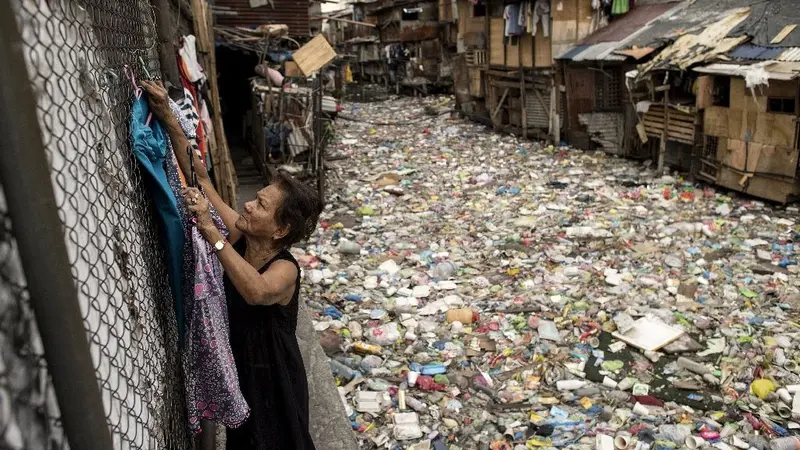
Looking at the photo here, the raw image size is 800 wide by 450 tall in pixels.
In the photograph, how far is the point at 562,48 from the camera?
15078 mm

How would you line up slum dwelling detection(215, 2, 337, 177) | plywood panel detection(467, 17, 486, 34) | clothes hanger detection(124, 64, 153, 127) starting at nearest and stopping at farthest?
clothes hanger detection(124, 64, 153, 127), slum dwelling detection(215, 2, 337, 177), plywood panel detection(467, 17, 486, 34)

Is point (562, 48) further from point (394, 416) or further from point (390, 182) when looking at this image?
point (394, 416)

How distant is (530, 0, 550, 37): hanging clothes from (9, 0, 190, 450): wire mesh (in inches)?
567

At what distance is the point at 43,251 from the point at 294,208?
118cm

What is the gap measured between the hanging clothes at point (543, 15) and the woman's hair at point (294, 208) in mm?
14321

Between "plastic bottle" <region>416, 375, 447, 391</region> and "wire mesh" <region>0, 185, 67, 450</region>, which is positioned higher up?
"wire mesh" <region>0, 185, 67, 450</region>

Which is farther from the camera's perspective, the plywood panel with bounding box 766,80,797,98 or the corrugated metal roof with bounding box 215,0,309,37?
the corrugated metal roof with bounding box 215,0,309,37

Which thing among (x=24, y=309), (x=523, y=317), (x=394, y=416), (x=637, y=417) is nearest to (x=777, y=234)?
(x=523, y=317)

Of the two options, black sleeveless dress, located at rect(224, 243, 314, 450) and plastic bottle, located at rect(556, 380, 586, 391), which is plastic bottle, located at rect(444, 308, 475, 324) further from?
black sleeveless dress, located at rect(224, 243, 314, 450)

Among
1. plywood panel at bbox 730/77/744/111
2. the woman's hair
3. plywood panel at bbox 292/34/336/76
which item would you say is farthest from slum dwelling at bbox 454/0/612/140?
the woman's hair

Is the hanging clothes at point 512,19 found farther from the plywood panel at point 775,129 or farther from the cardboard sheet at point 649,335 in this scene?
the cardboard sheet at point 649,335

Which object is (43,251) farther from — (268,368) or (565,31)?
(565,31)

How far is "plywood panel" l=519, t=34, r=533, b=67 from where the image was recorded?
15852 millimetres

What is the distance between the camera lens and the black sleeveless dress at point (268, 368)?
2.38m
